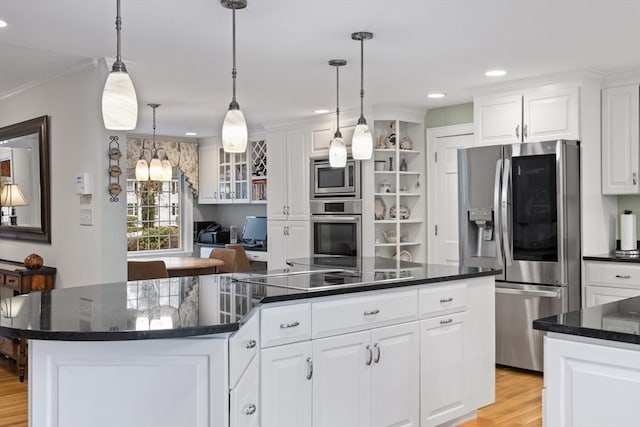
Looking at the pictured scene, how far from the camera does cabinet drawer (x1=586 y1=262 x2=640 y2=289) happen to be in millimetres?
4191

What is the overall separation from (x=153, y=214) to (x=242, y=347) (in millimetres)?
6421

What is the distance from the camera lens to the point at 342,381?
276 centimetres

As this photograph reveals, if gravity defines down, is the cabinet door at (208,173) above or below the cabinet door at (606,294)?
above

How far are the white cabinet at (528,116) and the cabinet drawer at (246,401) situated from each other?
3183 millimetres

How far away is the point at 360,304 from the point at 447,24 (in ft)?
5.28

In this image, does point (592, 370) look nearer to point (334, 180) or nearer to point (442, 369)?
point (442, 369)

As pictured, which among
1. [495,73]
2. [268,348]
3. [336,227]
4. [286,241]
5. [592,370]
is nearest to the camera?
[592,370]

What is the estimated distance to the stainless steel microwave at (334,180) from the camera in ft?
19.4

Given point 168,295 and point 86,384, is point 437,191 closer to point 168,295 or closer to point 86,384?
point 168,295

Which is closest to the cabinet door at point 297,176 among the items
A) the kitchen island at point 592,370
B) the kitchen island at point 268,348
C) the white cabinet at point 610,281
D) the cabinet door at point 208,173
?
the cabinet door at point 208,173

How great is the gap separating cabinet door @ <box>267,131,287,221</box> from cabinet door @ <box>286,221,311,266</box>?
0.67ft

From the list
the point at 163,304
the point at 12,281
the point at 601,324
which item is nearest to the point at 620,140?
the point at 601,324

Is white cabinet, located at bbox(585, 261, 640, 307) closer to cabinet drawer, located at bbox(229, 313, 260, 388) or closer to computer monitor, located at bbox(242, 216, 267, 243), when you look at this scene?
cabinet drawer, located at bbox(229, 313, 260, 388)

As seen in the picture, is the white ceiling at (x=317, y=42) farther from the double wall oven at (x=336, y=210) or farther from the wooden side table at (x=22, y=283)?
the wooden side table at (x=22, y=283)
